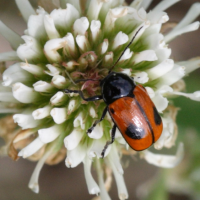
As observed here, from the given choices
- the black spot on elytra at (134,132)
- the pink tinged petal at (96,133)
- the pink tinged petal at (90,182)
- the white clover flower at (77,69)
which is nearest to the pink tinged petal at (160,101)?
the white clover flower at (77,69)

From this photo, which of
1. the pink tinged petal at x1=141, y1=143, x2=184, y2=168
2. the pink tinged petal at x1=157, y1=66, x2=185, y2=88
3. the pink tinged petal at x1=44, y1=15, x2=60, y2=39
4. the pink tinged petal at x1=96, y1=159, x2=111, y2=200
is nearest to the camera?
the pink tinged petal at x1=44, y1=15, x2=60, y2=39

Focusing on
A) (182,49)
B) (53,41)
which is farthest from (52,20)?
(182,49)

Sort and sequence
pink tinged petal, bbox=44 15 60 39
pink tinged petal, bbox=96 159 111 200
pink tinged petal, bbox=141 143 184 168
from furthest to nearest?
pink tinged petal, bbox=141 143 184 168 < pink tinged petal, bbox=96 159 111 200 < pink tinged petal, bbox=44 15 60 39

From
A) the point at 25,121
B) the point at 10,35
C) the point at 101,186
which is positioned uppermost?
the point at 10,35

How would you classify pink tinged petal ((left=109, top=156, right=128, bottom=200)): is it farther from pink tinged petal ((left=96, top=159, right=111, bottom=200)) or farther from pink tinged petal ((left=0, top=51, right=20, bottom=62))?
pink tinged petal ((left=0, top=51, right=20, bottom=62))

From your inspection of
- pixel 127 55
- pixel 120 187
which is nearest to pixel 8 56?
pixel 127 55

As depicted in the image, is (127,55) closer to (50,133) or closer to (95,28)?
(95,28)

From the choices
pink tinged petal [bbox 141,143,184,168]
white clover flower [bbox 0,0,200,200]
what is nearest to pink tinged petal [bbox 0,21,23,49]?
white clover flower [bbox 0,0,200,200]
